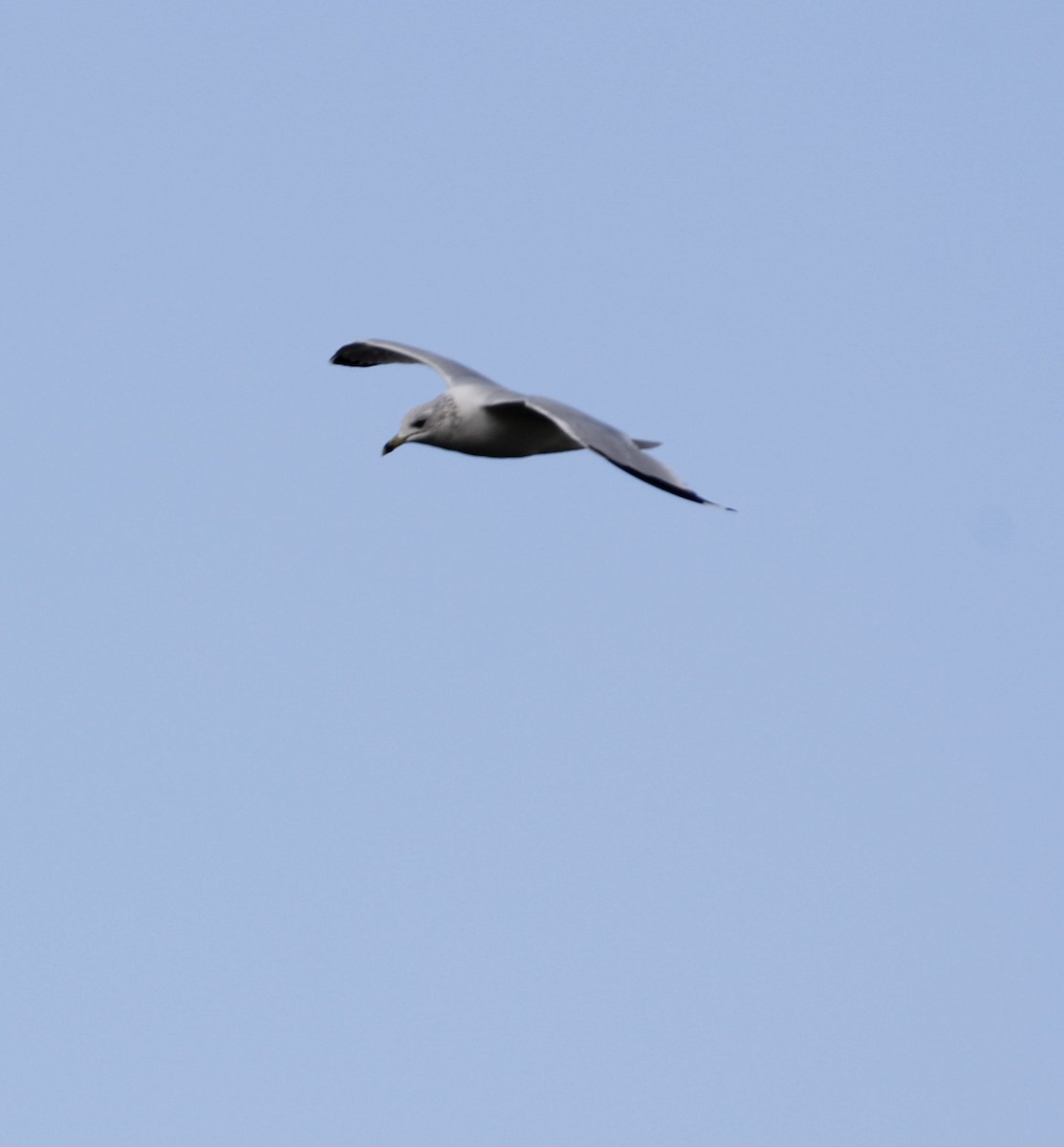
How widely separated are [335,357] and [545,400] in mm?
7629

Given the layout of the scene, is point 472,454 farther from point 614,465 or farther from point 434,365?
point 614,465

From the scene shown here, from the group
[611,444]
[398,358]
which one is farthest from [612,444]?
[398,358]

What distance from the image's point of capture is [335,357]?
29.4 meters

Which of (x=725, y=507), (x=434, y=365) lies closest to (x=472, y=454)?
(x=434, y=365)

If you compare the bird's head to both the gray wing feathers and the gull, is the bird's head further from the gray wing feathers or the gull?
the gray wing feathers

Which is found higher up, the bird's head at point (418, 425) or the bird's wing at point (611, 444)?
the bird's head at point (418, 425)

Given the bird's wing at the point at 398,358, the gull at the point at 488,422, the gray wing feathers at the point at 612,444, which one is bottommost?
the gray wing feathers at the point at 612,444

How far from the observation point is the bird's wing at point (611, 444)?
20266mm

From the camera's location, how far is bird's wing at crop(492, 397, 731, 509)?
20.3 metres

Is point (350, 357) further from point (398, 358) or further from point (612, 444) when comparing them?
point (612, 444)

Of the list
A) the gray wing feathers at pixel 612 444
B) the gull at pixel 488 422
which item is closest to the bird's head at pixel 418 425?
the gull at pixel 488 422

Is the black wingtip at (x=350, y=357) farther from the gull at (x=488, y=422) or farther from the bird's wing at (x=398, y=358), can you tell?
the gull at (x=488, y=422)

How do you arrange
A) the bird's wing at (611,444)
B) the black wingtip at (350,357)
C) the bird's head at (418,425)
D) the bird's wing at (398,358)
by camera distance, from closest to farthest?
1. the bird's wing at (611,444)
2. the bird's head at (418,425)
3. the bird's wing at (398,358)
4. the black wingtip at (350,357)

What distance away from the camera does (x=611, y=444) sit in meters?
21.1
